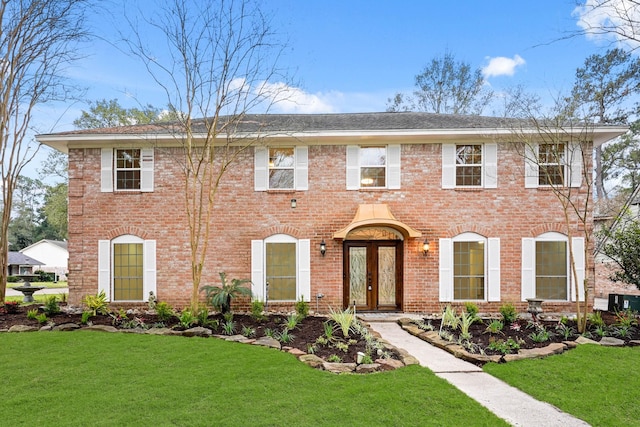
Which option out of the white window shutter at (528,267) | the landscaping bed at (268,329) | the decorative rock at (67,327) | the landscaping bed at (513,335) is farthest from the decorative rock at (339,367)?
the white window shutter at (528,267)

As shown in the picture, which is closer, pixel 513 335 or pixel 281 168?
pixel 513 335

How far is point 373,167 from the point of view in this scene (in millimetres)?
10633

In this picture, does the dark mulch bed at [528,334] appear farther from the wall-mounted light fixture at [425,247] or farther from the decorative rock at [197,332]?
the decorative rock at [197,332]

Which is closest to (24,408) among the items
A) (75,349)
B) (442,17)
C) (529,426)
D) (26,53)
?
(75,349)

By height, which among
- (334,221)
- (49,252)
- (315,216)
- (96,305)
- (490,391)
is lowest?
(49,252)

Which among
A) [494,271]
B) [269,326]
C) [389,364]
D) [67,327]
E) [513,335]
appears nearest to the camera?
[389,364]

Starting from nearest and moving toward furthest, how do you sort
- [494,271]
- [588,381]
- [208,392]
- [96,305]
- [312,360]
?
[208,392]
[588,381]
[312,360]
[96,305]
[494,271]

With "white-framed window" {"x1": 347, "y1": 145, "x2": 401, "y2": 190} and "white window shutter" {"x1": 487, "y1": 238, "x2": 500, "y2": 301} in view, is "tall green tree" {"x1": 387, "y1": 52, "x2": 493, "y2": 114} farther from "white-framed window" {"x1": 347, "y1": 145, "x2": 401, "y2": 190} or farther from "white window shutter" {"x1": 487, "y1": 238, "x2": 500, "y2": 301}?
"white window shutter" {"x1": 487, "y1": 238, "x2": 500, "y2": 301}

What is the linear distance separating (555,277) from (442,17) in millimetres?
11685

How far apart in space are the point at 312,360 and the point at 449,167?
23.5ft

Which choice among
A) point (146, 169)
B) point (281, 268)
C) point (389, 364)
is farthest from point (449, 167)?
point (146, 169)

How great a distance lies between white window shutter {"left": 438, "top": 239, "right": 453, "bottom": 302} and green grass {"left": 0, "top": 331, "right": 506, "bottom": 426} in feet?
17.3

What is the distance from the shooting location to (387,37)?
15242 millimetres

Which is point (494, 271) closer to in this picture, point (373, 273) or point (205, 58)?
point (373, 273)
